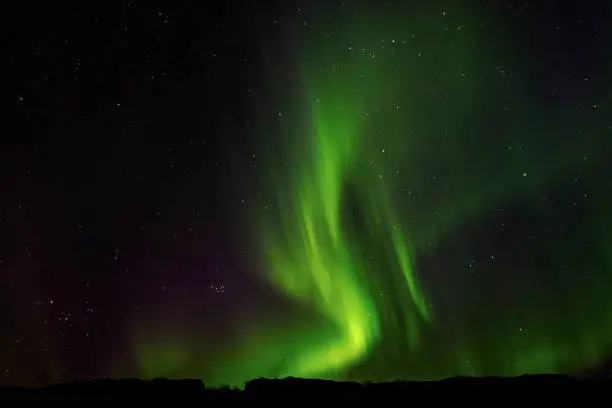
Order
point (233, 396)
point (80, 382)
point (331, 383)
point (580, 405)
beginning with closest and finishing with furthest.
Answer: point (580, 405), point (233, 396), point (331, 383), point (80, 382)

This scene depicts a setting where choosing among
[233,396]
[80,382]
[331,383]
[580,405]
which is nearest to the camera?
[580,405]

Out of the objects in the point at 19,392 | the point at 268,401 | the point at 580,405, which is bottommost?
the point at 580,405

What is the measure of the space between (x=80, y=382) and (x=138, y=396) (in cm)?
156

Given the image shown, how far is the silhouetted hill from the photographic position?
7781mm

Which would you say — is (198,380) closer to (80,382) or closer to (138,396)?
(138,396)

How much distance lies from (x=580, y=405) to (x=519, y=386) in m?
0.93

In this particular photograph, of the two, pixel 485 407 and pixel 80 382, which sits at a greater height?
pixel 80 382

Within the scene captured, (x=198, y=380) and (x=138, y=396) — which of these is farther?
(x=198, y=380)

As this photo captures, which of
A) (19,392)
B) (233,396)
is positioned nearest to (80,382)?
(19,392)

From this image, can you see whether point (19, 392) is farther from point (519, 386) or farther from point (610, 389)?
point (610, 389)

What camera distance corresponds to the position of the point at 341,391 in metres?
8.21

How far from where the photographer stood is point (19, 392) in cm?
820

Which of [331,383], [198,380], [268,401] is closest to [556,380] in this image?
[331,383]

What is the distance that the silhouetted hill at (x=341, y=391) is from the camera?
7.78 m
